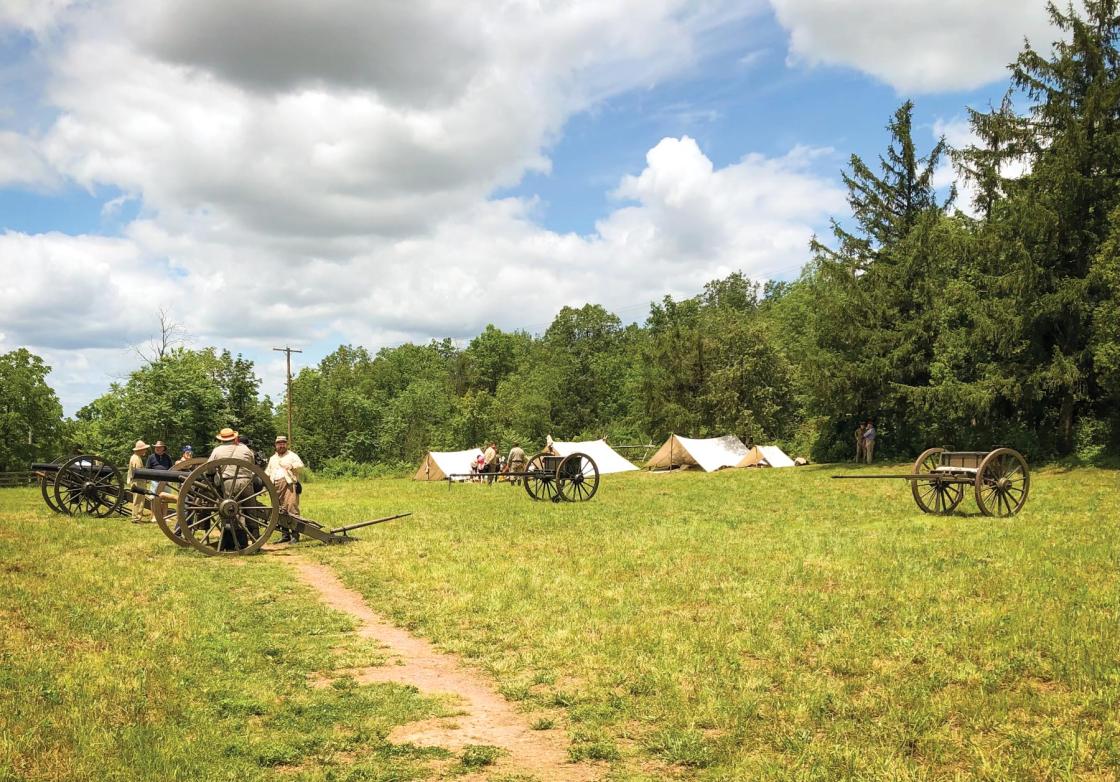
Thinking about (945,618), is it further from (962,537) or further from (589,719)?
(962,537)

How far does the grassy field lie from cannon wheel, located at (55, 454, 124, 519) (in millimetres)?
4428

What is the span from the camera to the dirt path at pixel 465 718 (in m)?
4.34

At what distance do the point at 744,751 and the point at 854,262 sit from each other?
92.2ft

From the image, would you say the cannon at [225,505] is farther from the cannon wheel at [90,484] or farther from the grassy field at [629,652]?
the cannon wheel at [90,484]

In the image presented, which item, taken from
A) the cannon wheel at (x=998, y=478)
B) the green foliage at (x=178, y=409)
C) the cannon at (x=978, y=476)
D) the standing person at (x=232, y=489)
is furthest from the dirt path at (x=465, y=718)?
the green foliage at (x=178, y=409)

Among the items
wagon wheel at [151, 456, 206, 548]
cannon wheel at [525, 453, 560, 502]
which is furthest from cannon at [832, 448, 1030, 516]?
wagon wheel at [151, 456, 206, 548]

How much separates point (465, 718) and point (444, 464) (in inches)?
1131

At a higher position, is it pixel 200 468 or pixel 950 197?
pixel 950 197

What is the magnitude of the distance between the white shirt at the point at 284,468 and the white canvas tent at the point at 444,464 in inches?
807

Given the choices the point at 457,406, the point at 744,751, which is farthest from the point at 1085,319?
the point at 457,406

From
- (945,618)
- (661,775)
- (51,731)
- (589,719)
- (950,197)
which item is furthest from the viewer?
(950,197)

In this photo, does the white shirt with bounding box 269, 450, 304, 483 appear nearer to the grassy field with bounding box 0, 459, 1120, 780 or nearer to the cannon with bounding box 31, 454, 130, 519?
the grassy field with bounding box 0, 459, 1120, 780

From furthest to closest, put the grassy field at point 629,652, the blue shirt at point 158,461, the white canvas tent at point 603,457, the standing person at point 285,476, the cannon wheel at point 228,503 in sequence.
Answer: the white canvas tent at point 603,457 → the blue shirt at point 158,461 → the standing person at point 285,476 → the cannon wheel at point 228,503 → the grassy field at point 629,652

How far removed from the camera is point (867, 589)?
7848 mm
